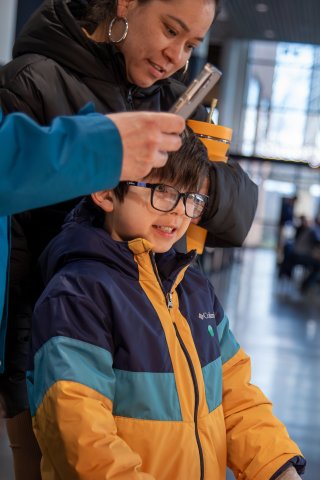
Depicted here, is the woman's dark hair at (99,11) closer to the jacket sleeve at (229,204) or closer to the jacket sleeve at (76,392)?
the jacket sleeve at (229,204)

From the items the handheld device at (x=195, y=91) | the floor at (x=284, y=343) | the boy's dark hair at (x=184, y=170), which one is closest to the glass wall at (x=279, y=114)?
the floor at (x=284, y=343)

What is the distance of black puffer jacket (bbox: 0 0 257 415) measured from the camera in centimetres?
188

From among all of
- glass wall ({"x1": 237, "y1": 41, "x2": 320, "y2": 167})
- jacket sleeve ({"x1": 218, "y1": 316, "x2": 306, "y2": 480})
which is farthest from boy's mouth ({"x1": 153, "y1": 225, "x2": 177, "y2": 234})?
glass wall ({"x1": 237, "y1": 41, "x2": 320, "y2": 167})

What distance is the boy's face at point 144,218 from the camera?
1.83 m

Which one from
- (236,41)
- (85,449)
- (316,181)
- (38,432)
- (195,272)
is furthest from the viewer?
(316,181)

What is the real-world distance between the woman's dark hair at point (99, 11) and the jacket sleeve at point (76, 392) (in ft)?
2.25

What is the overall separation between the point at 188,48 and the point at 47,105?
0.36 meters

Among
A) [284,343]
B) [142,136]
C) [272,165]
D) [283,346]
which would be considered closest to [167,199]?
[142,136]

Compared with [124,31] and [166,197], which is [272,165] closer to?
[124,31]

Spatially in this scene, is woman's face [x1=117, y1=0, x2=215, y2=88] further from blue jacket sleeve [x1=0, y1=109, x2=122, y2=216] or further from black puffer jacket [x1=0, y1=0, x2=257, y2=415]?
blue jacket sleeve [x1=0, y1=109, x2=122, y2=216]

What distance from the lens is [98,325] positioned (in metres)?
1.68

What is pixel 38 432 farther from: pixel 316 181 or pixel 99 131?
pixel 316 181

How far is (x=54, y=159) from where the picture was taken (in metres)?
1.24

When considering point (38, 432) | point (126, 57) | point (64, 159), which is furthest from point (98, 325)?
point (126, 57)
